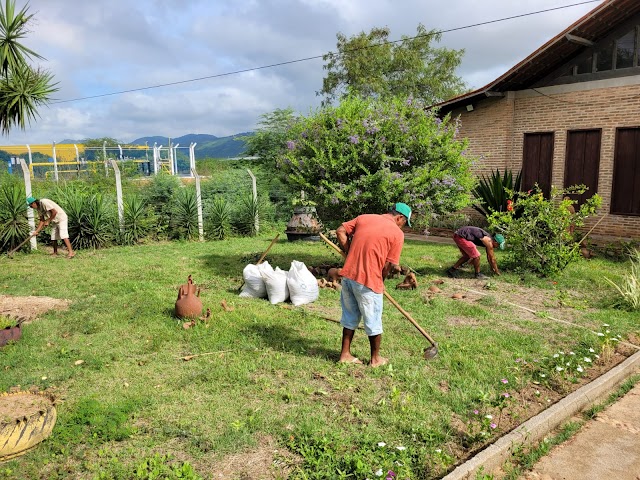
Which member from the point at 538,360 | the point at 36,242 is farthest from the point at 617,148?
the point at 36,242

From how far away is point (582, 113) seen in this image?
41.6 ft

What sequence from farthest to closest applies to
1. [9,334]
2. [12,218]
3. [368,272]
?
[12,218], [9,334], [368,272]

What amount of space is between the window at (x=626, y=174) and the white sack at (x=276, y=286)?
364 inches

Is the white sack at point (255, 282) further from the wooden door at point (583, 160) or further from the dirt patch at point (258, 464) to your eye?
the wooden door at point (583, 160)

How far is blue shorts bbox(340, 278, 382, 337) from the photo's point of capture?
4793 millimetres

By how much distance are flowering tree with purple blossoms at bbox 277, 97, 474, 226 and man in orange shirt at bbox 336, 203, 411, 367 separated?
3208 millimetres

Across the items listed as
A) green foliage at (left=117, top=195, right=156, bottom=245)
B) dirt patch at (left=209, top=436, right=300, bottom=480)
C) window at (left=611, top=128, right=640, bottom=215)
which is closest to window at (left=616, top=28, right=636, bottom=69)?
window at (left=611, top=128, right=640, bottom=215)

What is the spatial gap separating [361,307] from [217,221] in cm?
1024

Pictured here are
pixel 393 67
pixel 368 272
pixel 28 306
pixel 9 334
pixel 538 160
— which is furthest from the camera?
pixel 393 67

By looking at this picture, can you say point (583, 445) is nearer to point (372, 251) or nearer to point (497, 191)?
point (372, 251)

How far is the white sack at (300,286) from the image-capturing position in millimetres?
7203

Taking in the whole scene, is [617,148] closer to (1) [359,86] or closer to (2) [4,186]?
(2) [4,186]

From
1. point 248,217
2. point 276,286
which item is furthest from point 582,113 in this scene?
point 276,286

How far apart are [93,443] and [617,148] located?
1286 cm
